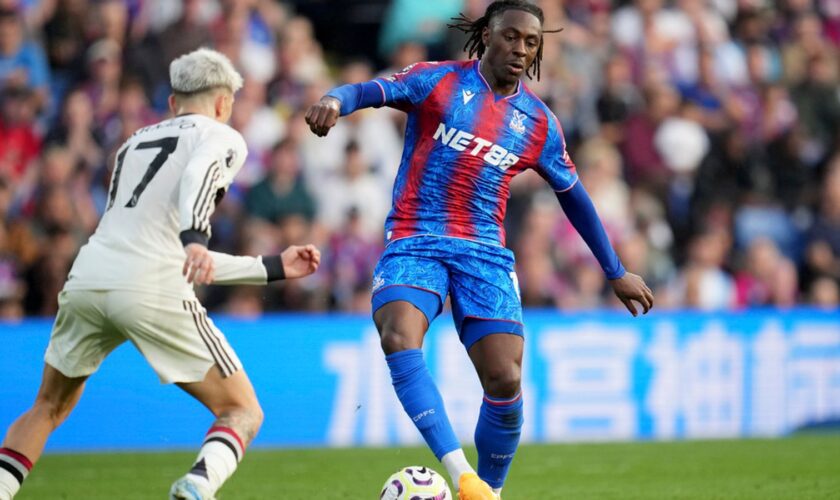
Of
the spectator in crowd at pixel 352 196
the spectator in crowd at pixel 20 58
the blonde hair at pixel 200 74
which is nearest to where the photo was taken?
the blonde hair at pixel 200 74

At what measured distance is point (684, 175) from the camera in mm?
15836

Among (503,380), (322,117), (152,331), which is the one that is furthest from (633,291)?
(152,331)

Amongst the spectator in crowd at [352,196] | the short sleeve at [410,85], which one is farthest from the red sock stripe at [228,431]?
the spectator in crowd at [352,196]

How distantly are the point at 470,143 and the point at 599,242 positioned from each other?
94cm

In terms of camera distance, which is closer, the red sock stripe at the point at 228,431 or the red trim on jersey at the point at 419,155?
the red sock stripe at the point at 228,431

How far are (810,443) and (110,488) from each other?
6331 millimetres

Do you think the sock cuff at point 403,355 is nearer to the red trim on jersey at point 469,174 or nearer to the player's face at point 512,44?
the red trim on jersey at point 469,174

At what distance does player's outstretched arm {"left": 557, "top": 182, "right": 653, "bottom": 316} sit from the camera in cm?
747

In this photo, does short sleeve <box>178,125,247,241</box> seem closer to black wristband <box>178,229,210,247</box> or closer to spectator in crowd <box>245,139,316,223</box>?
black wristband <box>178,229,210,247</box>

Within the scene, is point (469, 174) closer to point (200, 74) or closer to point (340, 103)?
point (340, 103)

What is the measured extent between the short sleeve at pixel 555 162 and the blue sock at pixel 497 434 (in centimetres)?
115

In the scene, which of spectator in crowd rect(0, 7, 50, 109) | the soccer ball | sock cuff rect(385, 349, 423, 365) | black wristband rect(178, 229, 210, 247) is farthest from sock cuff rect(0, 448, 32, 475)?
spectator in crowd rect(0, 7, 50, 109)

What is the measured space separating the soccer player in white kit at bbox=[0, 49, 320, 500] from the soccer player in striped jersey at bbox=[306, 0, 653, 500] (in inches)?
23.2

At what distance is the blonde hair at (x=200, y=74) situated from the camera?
6957 mm
